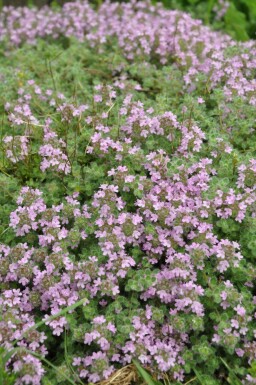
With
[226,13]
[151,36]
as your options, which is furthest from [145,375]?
[226,13]

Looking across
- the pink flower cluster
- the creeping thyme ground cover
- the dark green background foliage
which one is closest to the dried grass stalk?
the creeping thyme ground cover

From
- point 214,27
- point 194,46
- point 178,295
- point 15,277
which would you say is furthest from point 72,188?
point 214,27

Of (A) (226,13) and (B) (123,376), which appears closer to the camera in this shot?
(B) (123,376)

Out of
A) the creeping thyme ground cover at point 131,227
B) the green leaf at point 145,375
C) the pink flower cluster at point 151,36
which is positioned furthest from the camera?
the pink flower cluster at point 151,36

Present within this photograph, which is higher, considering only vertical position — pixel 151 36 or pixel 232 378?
pixel 151 36

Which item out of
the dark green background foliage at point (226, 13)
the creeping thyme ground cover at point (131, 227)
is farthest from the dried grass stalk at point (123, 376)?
the dark green background foliage at point (226, 13)

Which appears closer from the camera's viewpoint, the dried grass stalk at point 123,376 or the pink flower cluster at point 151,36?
the dried grass stalk at point 123,376

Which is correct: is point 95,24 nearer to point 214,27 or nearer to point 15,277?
point 214,27

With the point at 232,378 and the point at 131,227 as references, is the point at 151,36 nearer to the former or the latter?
the point at 131,227

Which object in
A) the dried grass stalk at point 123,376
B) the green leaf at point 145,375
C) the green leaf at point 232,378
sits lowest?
the dried grass stalk at point 123,376

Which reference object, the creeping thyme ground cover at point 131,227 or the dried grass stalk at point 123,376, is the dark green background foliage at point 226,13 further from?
the dried grass stalk at point 123,376
